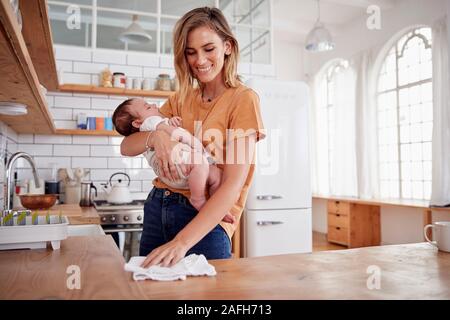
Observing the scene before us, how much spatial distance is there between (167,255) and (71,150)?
3.02 metres

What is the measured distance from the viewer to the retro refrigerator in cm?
346

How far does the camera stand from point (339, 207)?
5664 millimetres

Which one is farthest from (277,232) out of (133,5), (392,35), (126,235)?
(392,35)

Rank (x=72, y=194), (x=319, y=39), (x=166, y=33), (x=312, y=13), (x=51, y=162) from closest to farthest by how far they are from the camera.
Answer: (x=72, y=194), (x=51, y=162), (x=166, y=33), (x=319, y=39), (x=312, y=13)

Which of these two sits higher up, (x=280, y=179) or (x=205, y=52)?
(x=205, y=52)

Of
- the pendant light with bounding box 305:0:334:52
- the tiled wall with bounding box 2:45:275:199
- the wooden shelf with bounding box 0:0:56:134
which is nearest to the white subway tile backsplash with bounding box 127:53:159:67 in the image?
the tiled wall with bounding box 2:45:275:199

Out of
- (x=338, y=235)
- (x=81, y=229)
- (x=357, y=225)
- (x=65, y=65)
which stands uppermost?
(x=65, y=65)

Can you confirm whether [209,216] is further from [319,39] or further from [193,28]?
[319,39]

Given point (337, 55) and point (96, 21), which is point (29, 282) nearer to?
point (96, 21)

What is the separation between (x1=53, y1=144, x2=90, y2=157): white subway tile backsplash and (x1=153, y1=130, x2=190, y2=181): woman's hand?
2.60m

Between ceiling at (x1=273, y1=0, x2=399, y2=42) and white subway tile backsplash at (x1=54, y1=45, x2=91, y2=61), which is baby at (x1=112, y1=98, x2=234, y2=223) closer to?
white subway tile backsplash at (x1=54, y1=45, x2=91, y2=61)

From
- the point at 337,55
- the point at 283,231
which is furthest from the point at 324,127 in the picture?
the point at 283,231

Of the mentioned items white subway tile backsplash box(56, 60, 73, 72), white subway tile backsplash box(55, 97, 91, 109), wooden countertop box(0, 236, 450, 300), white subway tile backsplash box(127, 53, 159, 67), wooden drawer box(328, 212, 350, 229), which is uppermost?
white subway tile backsplash box(127, 53, 159, 67)

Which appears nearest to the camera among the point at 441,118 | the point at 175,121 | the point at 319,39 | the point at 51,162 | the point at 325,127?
the point at 175,121
